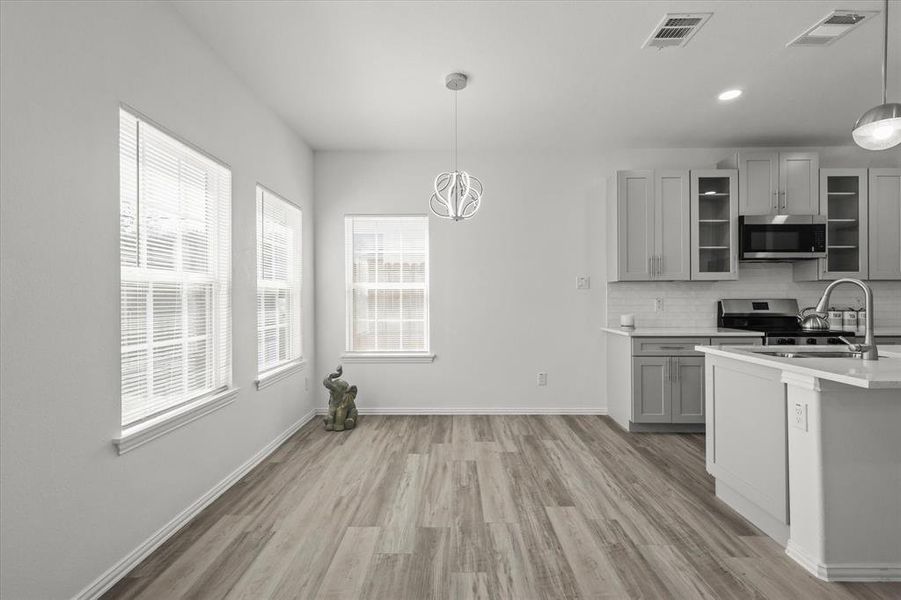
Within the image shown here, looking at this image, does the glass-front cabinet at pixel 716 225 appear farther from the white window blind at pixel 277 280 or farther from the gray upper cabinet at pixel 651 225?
the white window blind at pixel 277 280

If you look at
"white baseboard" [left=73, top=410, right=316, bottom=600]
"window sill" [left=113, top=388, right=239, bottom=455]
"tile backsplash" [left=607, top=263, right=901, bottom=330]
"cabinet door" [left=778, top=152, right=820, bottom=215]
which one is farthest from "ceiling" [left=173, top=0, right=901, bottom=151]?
"white baseboard" [left=73, top=410, right=316, bottom=600]

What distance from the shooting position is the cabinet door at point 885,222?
4.14 meters

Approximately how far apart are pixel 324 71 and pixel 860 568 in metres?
4.00

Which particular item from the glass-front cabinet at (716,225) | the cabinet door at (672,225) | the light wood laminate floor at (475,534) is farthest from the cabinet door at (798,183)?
the light wood laminate floor at (475,534)

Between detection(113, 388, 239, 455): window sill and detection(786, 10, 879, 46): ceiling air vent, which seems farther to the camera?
detection(786, 10, 879, 46): ceiling air vent

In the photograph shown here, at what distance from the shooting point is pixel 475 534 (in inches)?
89.2

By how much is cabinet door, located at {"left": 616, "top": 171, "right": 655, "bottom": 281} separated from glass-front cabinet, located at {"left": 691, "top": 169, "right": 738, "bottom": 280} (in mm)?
428

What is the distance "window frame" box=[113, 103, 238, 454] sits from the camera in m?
2.01

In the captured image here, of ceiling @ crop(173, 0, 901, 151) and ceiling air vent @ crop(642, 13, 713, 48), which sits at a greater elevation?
ceiling @ crop(173, 0, 901, 151)

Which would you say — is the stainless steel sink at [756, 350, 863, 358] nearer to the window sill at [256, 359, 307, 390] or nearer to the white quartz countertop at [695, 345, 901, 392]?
the white quartz countertop at [695, 345, 901, 392]

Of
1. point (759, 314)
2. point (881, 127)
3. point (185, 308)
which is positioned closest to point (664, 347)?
point (759, 314)

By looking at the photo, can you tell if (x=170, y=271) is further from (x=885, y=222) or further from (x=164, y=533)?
(x=885, y=222)

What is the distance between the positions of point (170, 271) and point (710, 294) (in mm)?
4780

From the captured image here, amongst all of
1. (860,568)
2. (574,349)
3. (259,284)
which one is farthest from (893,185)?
(259,284)
